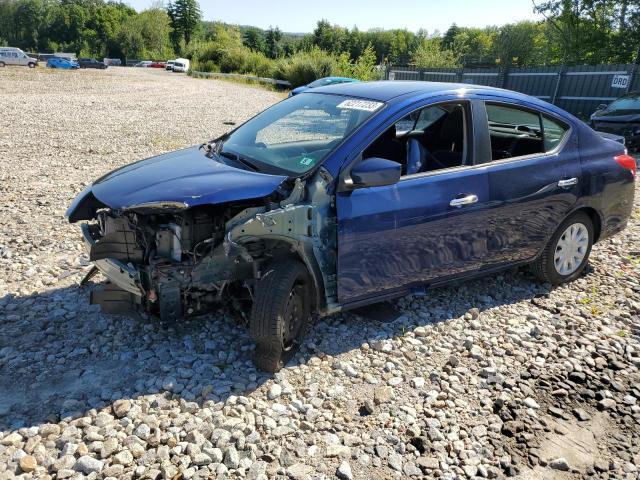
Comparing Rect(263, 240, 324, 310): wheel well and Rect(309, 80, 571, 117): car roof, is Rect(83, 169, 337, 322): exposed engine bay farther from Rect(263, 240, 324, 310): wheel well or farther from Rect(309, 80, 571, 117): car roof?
Rect(309, 80, 571, 117): car roof

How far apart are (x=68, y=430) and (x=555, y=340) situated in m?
3.40

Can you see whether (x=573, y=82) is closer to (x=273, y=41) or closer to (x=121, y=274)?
(x=121, y=274)

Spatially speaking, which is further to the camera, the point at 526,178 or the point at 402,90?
the point at 526,178

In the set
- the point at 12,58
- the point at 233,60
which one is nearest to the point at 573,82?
the point at 233,60

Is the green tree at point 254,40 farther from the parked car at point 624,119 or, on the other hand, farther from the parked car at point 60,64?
the parked car at point 624,119

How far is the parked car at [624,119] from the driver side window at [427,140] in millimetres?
9356

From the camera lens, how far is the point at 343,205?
3.47 m

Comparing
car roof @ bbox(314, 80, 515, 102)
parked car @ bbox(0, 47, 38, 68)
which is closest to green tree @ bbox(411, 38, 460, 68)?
car roof @ bbox(314, 80, 515, 102)

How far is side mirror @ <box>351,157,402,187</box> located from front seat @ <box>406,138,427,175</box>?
41cm

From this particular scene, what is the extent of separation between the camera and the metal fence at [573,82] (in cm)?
1688

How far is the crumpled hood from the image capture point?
322cm

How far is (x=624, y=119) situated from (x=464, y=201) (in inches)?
405

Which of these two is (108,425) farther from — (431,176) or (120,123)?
(120,123)

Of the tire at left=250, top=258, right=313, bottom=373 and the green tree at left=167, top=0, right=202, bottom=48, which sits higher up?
the green tree at left=167, top=0, right=202, bottom=48
